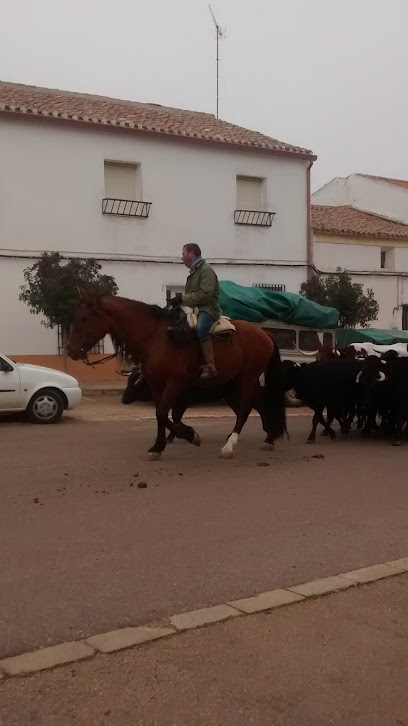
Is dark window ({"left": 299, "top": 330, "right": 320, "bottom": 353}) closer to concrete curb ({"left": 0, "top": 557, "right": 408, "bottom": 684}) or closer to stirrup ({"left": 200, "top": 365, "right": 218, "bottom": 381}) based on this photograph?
stirrup ({"left": 200, "top": 365, "right": 218, "bottom": 381})

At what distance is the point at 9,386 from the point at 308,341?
24.7 ft

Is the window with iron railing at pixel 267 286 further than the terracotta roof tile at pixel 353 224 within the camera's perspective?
No

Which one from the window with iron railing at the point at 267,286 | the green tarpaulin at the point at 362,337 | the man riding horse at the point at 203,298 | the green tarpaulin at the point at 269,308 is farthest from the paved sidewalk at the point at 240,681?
the window with iron railing at the point at 267,286

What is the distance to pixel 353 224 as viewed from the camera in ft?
98.1

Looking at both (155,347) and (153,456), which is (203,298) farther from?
(153,456)

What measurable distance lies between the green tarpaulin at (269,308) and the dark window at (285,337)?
25 cm

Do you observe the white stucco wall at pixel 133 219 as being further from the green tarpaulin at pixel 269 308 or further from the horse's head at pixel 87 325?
the horse's head at pixel 87 325

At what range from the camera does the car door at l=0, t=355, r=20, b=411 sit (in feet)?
40.8

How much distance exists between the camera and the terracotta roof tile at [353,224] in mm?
27984

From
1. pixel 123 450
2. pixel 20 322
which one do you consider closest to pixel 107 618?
pixel 123 450

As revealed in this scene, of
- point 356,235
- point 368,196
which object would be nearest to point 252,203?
point 356,235

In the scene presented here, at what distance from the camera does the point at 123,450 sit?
9.78 meters

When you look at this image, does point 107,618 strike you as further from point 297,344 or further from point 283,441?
point 297,344

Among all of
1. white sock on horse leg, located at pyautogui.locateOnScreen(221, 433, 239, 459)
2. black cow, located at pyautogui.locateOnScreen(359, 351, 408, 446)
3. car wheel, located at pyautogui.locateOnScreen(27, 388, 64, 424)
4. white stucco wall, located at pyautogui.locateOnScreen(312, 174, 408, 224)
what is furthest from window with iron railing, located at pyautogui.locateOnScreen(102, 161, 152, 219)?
white stucco wall, located at pyautogui.locateOnScreen(312, 174, 408, 224)
